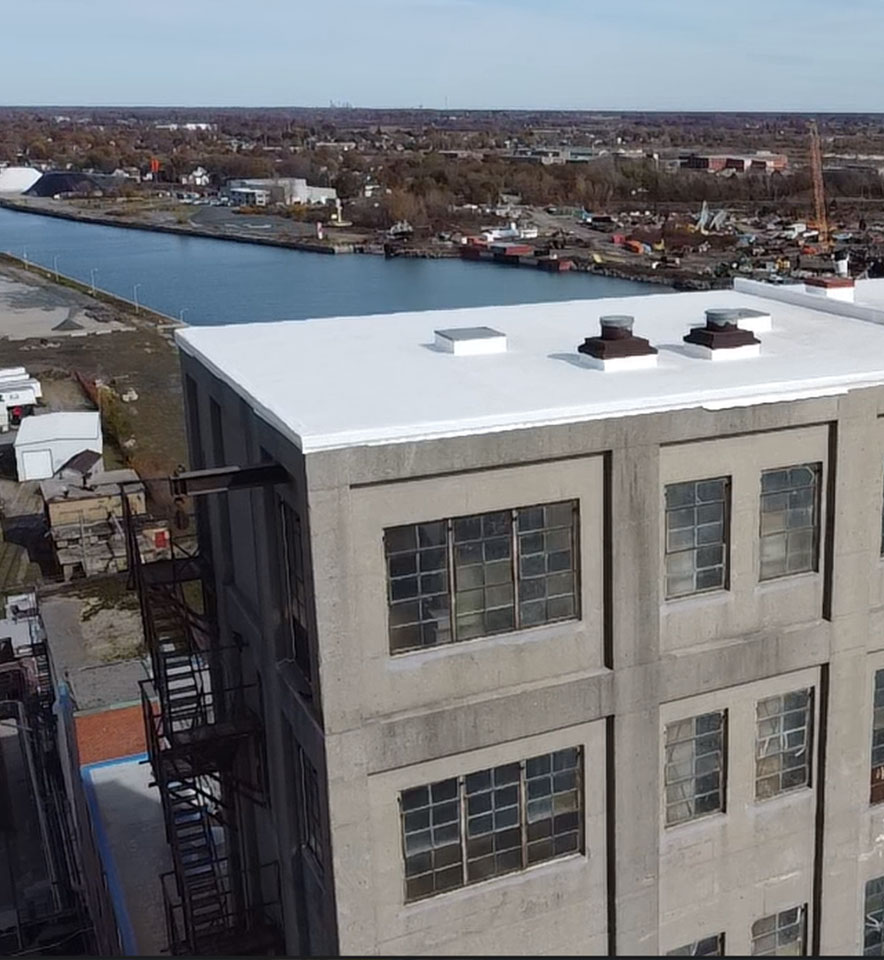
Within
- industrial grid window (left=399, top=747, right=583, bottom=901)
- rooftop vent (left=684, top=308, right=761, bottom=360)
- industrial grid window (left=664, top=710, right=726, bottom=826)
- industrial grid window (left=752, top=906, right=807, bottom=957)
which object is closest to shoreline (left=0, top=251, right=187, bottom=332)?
rooftop vent (left=684, top=308, right=761, bottom=360)

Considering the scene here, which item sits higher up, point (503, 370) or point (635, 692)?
point (503, 370)

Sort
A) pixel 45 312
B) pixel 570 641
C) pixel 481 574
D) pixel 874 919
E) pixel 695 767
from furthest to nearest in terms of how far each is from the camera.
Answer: pixel 45 312 < pixel 874 919 < pixel 695 767 < pixel 570 641 < pixel 481 574

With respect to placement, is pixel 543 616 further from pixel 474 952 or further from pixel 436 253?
pixel 436 253

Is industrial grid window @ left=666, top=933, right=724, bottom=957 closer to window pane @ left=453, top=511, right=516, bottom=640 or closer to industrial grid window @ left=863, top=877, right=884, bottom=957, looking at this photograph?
industrial grid window @ left=863, top=877, right=884, bottom=957

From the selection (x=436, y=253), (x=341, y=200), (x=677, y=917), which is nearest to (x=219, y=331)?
(x=677, y=917)

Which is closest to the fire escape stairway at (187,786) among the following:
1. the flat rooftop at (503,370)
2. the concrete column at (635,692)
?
the flat rooftop at (503,370)

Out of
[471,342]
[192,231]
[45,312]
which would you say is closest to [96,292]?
[45,312]

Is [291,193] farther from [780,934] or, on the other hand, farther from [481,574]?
[481,574]
